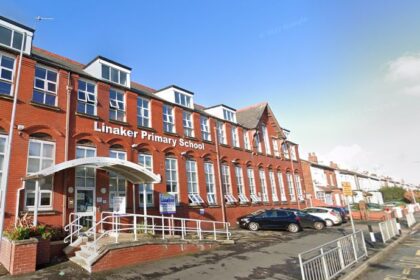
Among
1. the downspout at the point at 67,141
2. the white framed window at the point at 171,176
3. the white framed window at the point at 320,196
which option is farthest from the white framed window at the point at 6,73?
the white framed window at the point at 320,196

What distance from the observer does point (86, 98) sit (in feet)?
49.1

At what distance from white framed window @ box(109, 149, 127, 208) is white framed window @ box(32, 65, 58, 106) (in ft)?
12.9

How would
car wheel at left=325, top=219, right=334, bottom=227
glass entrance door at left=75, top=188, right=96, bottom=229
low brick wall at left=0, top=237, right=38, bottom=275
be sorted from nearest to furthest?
low brick wall at left=0, top=237, right=38, bottom=275
glass entrance door at left=75, top=188, right=96, bottom=229
car wheel at left=325, top=219, right=334, bottom=227

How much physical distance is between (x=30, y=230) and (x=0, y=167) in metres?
3.51

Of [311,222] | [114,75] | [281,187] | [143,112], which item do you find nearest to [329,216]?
[311,222]

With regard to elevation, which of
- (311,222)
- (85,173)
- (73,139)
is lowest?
(311,222)

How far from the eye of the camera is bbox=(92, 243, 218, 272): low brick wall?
916 cm

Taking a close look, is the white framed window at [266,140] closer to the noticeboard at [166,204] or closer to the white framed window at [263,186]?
the white framed window at [263,186]

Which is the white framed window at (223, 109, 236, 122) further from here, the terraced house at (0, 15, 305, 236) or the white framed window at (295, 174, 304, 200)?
the white framed window at (295, 174, 304, 200)

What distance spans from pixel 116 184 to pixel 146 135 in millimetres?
3681

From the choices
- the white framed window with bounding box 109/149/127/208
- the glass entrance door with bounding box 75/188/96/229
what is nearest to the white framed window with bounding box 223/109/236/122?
the white framed window with bounding box 109/149/127/208

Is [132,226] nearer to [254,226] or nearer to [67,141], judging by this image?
[67,141]

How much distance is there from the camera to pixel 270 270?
31.0 ft

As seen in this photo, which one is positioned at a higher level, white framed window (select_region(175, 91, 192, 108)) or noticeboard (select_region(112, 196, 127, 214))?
white framed window (select_region(175, 91, 192, 108))
